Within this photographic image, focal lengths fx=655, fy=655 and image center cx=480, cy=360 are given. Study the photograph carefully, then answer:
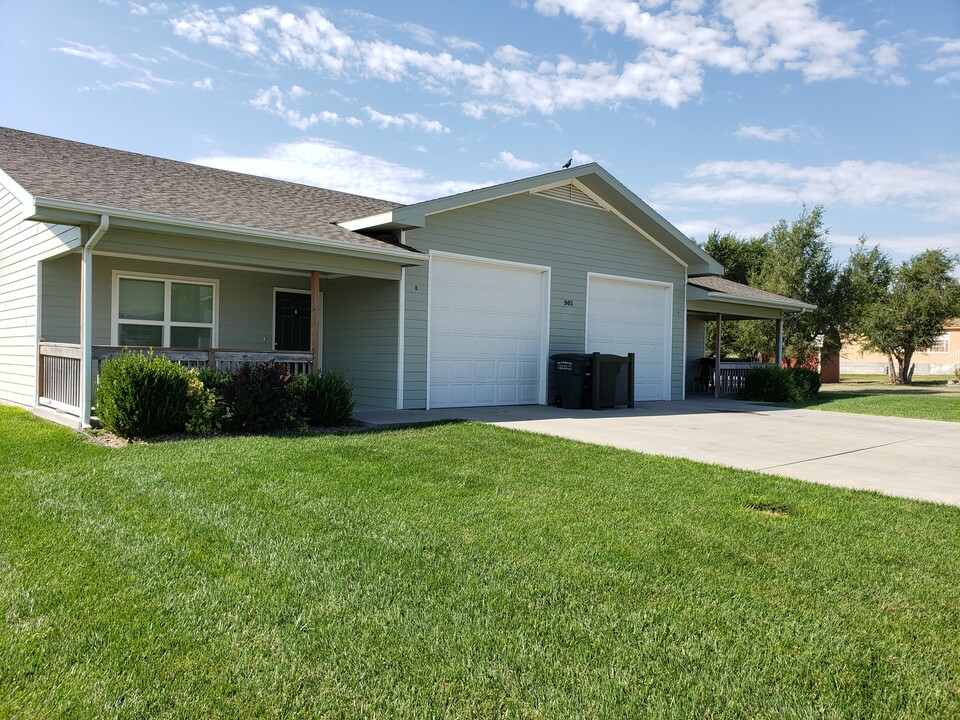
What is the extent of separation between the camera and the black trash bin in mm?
13086

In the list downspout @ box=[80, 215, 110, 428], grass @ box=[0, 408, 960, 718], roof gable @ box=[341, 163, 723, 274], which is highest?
roof gable @ box=[341, 163, 723, 274]

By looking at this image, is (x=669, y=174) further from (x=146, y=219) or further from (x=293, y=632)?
(x=293, y=632)

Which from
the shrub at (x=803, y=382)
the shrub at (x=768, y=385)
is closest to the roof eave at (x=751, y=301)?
the shrub at (x=768, y=385)

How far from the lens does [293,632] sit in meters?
3.08

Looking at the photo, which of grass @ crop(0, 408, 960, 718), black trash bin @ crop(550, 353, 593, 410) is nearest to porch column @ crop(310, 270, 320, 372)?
grass @ crop(0, 408, 960, 718)

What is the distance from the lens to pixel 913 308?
1122 inches

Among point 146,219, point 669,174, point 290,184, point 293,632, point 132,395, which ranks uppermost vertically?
point 669,174

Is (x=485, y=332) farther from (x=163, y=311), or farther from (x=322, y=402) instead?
(x=163, y=311)

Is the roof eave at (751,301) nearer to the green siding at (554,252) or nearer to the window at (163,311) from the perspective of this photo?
the green siding at (554,252)

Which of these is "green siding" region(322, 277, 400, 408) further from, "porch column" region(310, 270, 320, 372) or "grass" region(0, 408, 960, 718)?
"grass" region(0, 408, 960, 718)

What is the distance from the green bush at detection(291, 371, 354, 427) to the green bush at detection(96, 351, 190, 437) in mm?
1700

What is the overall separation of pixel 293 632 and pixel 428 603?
2.25 ft

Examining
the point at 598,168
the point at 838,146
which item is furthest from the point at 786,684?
the point at 838,146

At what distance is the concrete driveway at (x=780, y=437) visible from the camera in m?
6.77
